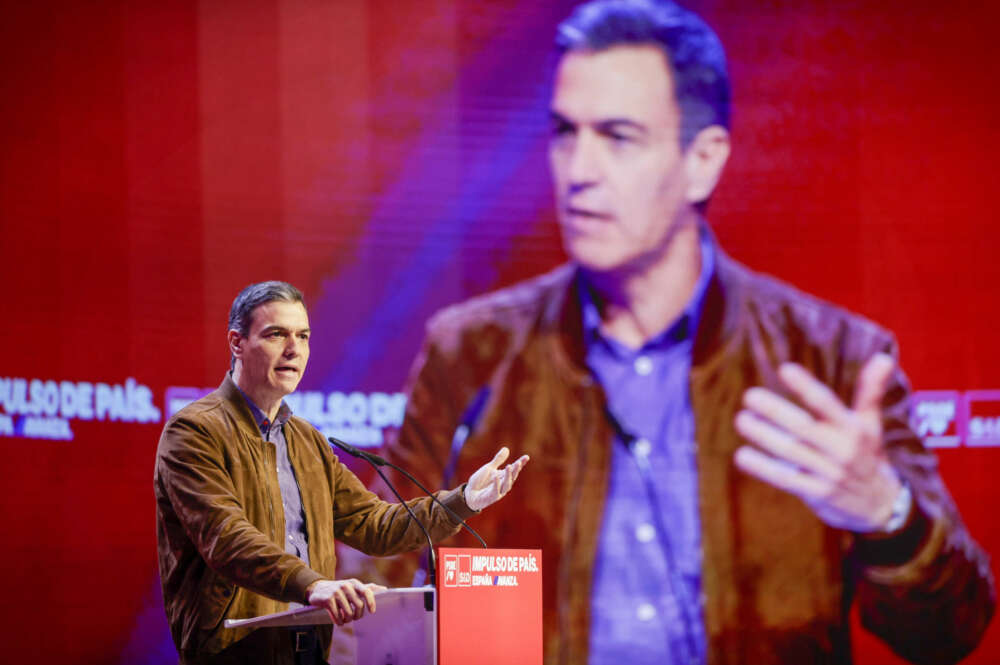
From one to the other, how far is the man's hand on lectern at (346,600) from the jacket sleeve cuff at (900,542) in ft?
11.0

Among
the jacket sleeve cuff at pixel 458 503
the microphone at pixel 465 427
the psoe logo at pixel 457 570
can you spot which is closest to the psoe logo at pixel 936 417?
the microphone at pixel 465 427

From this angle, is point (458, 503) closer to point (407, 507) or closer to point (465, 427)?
point (407, 507)

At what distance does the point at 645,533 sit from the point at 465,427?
0.89m

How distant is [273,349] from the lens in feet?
7.82

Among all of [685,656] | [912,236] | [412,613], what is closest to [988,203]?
[912,236]

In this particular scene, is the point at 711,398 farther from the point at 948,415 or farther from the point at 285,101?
the point at 285,101

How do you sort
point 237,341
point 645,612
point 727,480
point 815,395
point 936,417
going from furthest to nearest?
1. point 936,417
2. point 815,395
3. point 727,480
4. point 645,612
5. point 237,341

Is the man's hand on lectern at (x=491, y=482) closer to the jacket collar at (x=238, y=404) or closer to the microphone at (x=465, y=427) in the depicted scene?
the jacket collar at (x=238, y=404)

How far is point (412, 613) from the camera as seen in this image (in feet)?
7.13

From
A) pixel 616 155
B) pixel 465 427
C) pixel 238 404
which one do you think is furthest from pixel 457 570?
pixel 616 155

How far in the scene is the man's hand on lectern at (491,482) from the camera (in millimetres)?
2371

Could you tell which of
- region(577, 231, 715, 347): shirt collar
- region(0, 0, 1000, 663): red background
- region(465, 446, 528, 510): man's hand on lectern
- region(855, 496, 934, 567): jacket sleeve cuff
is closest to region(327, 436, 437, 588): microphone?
region(465, 446, 528, 510): man's hand on lectern

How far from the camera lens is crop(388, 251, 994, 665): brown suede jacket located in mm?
4637

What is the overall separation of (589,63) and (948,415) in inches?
89.3
